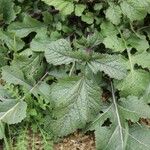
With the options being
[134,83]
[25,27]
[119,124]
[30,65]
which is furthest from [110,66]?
[25,27]

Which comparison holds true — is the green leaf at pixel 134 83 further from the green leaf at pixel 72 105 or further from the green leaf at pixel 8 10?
the green leaf at pixel 8 10

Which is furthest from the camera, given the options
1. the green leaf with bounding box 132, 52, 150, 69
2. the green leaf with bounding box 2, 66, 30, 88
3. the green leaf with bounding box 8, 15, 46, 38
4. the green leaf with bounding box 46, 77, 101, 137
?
the green leaf with bounding box 8, 15, 46, 38

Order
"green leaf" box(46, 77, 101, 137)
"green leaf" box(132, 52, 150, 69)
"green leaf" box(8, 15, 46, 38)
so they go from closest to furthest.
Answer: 1. "green leaf" box(46, 77, 101, 137)
2. "green leaf" box(132, 52, 150, 69)
3. "green leaf" box(8, 15, 46, 38)

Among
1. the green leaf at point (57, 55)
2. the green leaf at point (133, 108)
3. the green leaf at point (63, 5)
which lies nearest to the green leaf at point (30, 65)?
the green leaf at point (57, 55)

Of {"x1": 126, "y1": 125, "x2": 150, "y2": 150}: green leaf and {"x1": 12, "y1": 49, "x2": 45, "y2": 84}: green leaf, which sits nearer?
{"x1": 126, "y1": 125, "x2": 150, "y2": 150}: green leaf

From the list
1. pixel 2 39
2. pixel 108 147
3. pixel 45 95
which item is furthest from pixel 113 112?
pixel 2 39

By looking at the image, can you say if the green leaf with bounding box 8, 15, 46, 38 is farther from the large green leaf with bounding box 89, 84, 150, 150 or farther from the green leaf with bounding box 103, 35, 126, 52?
the large green leaf with bounding box 89, 84, 150, 150

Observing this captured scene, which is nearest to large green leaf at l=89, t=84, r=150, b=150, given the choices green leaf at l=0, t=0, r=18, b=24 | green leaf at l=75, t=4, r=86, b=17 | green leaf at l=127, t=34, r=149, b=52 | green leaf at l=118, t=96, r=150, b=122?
green leaf at l=118, t=96, r=150, b=122
